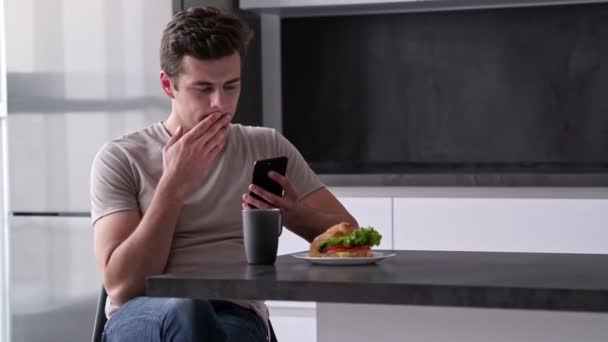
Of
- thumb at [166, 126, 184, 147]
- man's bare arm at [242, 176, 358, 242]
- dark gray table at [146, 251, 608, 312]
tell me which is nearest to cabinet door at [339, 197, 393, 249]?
man's bare arm at [242, 176, 358, 242]

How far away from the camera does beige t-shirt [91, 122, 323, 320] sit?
2139 mm

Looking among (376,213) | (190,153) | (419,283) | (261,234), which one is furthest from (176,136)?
(376,213)

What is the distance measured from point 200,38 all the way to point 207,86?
0.33 ft

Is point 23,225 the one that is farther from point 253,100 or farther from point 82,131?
point 253,100

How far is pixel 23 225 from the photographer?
12.4ft

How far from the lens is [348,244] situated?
187 centimetres

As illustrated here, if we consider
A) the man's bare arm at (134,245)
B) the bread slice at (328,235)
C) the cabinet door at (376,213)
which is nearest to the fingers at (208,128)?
the man's bare arm at (134,245)

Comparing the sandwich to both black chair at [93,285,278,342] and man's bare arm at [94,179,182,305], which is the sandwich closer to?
man's bare arm at [94,179,182,305]

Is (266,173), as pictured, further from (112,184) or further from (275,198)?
(112,184)

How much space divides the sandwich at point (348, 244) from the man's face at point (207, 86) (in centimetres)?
42

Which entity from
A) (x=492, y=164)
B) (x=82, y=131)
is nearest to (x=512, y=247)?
(x=492, y=164)

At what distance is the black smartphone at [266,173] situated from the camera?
2020mm

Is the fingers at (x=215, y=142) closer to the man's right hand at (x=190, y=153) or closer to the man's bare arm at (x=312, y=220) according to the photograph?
the man's right hand at (x=190, y=153)

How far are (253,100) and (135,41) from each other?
61 centimetres
